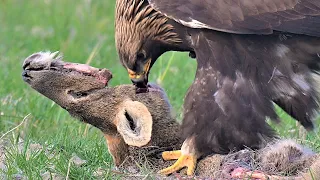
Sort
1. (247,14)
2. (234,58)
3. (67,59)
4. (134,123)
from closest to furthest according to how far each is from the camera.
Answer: (134,123), (234,58), (247,14), (67,59)

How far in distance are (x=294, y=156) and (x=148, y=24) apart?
4.77 feet

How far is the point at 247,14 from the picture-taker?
20.6ft

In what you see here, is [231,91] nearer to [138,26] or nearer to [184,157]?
[184,157]

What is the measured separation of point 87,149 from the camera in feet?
20.7

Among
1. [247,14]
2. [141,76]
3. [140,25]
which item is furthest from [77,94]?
[247,14]

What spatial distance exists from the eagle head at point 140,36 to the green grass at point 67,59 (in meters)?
0.47

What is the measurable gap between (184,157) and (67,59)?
4.70 m

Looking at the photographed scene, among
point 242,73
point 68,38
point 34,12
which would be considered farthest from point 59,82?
point 34,12

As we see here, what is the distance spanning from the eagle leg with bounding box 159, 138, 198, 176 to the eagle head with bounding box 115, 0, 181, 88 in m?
0.54

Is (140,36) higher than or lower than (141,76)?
higher

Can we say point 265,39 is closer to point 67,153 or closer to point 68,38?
point 67,153

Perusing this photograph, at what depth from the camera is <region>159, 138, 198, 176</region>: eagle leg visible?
595cm

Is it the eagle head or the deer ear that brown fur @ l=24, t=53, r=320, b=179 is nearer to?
the deer ear

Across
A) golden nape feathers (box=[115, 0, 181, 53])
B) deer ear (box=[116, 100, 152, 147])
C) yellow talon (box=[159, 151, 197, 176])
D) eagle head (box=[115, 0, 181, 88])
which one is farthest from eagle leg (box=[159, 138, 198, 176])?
golden nape feathers (box=[115, 0, 181, 53])
